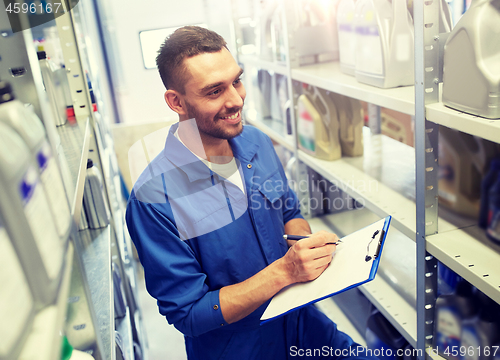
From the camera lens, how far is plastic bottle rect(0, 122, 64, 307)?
42 cm

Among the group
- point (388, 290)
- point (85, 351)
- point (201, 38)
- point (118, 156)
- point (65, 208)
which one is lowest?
point (388, 290)

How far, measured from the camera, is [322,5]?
7.28 feet

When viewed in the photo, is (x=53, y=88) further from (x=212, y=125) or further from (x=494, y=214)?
(x=494, y=214)

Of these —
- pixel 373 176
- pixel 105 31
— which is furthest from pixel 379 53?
pixel 105 31

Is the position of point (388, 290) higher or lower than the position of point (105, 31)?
lower

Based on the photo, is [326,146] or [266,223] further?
[326,146]

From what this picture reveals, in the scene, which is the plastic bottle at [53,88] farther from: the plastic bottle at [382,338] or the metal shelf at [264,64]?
the plastic bottle at [382,338]

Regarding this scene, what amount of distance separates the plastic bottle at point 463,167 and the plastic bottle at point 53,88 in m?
1.41

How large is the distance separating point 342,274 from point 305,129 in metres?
1.23

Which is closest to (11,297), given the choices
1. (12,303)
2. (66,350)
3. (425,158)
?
(12,303)

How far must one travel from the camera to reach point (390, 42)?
1443mm

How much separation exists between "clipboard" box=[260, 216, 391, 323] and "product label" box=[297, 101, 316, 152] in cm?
98

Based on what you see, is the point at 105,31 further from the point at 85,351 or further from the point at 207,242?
the point at 85,351

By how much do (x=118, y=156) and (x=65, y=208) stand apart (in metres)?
2.95
